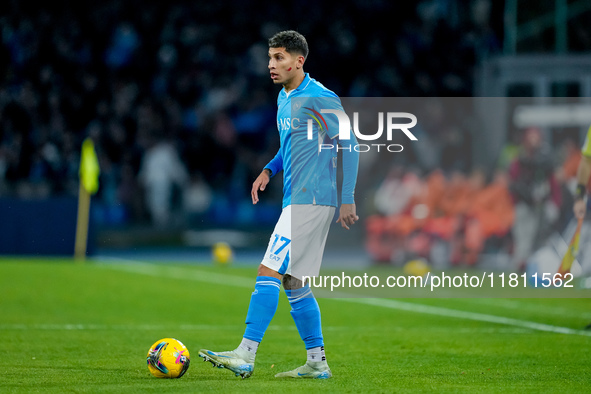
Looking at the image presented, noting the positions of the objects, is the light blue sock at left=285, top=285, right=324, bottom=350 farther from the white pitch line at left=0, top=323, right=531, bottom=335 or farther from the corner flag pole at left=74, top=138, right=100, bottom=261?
the corner flag pole at left=74, top=138, right=100, bottom=261

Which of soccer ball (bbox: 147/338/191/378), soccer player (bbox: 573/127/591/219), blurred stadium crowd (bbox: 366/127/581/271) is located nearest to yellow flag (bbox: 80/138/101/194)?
blurred stadium crowd (bbox: 366/127/581/271)

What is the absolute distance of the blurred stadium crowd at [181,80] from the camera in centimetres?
2225

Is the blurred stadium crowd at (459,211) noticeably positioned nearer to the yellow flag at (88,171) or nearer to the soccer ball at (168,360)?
the yellow flag at (88,171)

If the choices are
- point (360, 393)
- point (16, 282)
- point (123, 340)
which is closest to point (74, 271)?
point (16, 282)

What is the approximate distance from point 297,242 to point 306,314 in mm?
500

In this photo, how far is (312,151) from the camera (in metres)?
6.65

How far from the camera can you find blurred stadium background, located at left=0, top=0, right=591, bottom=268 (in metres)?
19.1

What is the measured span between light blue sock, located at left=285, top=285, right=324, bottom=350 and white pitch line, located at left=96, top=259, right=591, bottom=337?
149 inches

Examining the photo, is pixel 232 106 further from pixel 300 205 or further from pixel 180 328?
pixel 300 205

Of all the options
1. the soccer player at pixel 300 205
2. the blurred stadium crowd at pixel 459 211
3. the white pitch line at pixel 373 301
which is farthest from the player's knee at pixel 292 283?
the blurred stadium crowd at pixel 459 211

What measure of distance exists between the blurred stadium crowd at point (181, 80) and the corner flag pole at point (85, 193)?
1.80m

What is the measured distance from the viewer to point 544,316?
11281mm

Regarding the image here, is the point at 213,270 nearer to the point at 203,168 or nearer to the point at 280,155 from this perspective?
the point at 203,168

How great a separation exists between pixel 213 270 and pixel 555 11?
8.54 metres
